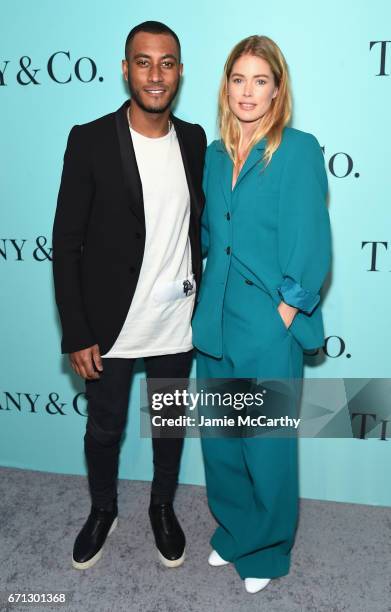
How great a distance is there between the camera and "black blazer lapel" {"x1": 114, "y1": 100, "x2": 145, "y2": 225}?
1.80m

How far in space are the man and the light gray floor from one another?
0.46 ft

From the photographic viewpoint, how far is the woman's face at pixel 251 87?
5.59 ft

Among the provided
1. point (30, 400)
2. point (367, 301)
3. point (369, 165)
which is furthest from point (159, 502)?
point (369, 165)

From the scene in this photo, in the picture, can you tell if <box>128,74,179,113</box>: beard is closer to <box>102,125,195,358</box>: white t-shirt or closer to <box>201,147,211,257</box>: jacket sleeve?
<box>102,125,195,358</box>: white t-shirt

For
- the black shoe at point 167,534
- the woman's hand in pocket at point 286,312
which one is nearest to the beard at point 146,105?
the woman's hand in pocket at point 286,312

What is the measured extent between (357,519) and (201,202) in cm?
137

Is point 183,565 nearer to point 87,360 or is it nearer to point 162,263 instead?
point 87,360

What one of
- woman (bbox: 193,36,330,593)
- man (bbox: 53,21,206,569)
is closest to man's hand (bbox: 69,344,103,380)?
man (bbox: 53,21,206,569)

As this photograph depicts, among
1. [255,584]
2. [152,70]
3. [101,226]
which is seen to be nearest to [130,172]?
[101,226]

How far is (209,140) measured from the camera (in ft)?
7.15

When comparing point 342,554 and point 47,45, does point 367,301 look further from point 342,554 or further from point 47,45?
point 47,45

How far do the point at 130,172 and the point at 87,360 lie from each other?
1.94ft

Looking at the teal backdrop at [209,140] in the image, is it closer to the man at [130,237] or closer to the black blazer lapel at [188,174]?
the black blazer lapel at [188,174]

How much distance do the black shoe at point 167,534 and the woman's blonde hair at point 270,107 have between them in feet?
4.13
